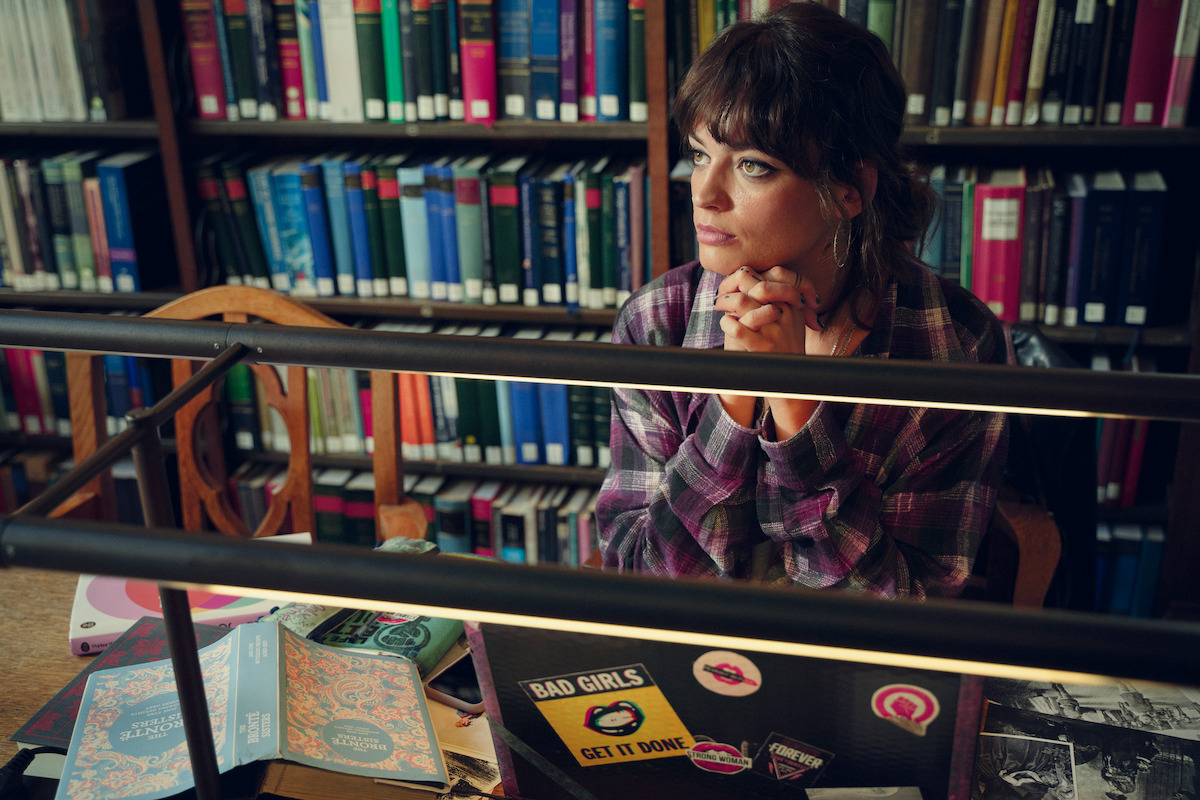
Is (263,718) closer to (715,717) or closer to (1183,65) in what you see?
(715,717)

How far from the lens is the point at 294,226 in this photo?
2.13 m

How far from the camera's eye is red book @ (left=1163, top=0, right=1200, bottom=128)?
1.63 m

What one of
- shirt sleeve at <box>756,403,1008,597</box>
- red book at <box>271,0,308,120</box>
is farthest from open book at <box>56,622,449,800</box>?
red book at <box>271,0,308,120</box>

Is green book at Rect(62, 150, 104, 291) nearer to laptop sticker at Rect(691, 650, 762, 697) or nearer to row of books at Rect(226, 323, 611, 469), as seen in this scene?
→ row of books at Rect(226, 323, 611, 469)

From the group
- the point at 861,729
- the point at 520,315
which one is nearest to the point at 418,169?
the point at 520,315

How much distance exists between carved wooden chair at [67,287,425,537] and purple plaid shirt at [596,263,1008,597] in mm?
327

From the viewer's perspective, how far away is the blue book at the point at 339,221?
81.7 inches

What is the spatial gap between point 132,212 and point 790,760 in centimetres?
201

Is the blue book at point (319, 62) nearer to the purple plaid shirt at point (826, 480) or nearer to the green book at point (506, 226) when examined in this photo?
the green book at point (506, 226)

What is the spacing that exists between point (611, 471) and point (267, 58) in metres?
1.29

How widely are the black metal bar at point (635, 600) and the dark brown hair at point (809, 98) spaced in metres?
0.79

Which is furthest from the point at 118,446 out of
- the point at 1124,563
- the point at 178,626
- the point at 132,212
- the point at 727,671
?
the point at 1124,563

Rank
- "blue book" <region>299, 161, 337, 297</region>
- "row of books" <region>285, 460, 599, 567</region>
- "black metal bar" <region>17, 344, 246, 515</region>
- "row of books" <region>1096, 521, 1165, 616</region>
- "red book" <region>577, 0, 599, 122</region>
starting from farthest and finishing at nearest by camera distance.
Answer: "row of books" <region>285, 460, 599, 567</region>
"blue book" <region>299, 161, 337, 297</region>
"row of books" <region>1096, 521, 1165, 616</region>
"red book" <region>577, 0, 599, 122</region>
"black metal bar" <region>17, 344, 246, 515</region>

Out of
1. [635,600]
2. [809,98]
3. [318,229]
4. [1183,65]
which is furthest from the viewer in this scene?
[318,229]
